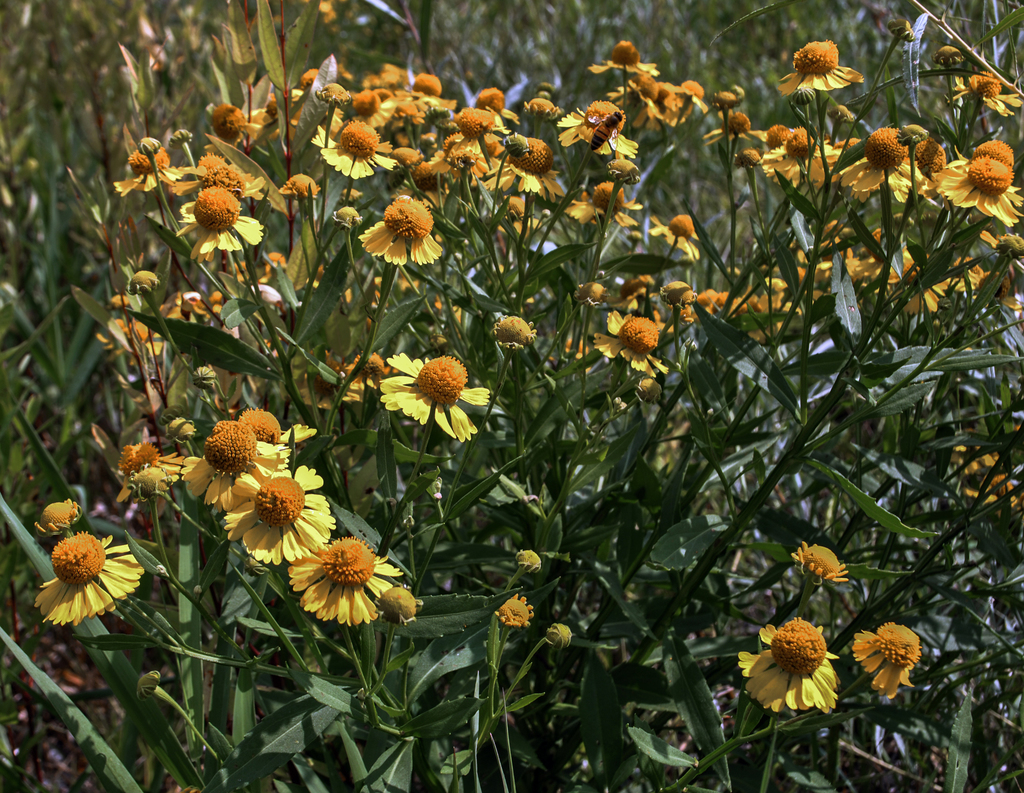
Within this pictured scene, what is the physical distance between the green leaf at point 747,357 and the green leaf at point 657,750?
0.56 m

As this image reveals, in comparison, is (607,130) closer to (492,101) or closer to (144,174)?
(492,101)

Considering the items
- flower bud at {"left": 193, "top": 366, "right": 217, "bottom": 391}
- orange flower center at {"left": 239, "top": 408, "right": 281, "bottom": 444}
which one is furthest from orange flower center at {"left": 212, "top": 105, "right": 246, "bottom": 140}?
orange flower center at {"left": 239, "top": 408, "right": 281, "bottom": 444}

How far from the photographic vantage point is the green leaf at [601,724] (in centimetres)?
136

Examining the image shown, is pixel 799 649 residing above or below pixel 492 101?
below

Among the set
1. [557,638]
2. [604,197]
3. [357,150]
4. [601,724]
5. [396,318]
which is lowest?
[601,724]

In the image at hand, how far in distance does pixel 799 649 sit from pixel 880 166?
79 cm

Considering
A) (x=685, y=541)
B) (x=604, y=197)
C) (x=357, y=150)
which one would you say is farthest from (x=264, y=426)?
(x=604, y=197)

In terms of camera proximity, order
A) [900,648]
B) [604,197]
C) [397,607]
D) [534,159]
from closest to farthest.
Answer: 1. [397,607]
2. [900,648]
3. [534,159]
4. [604,197]

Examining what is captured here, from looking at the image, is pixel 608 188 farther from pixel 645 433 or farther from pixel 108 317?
pixel 108 317

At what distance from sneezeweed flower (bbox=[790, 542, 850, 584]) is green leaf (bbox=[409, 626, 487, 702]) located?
0.50m

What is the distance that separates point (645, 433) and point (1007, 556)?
662 mm

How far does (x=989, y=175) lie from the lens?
49.1 inches

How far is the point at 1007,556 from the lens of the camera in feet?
4.63

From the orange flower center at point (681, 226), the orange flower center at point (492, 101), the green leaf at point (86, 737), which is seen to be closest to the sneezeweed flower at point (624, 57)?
the orange flower center at point (492, 101)
